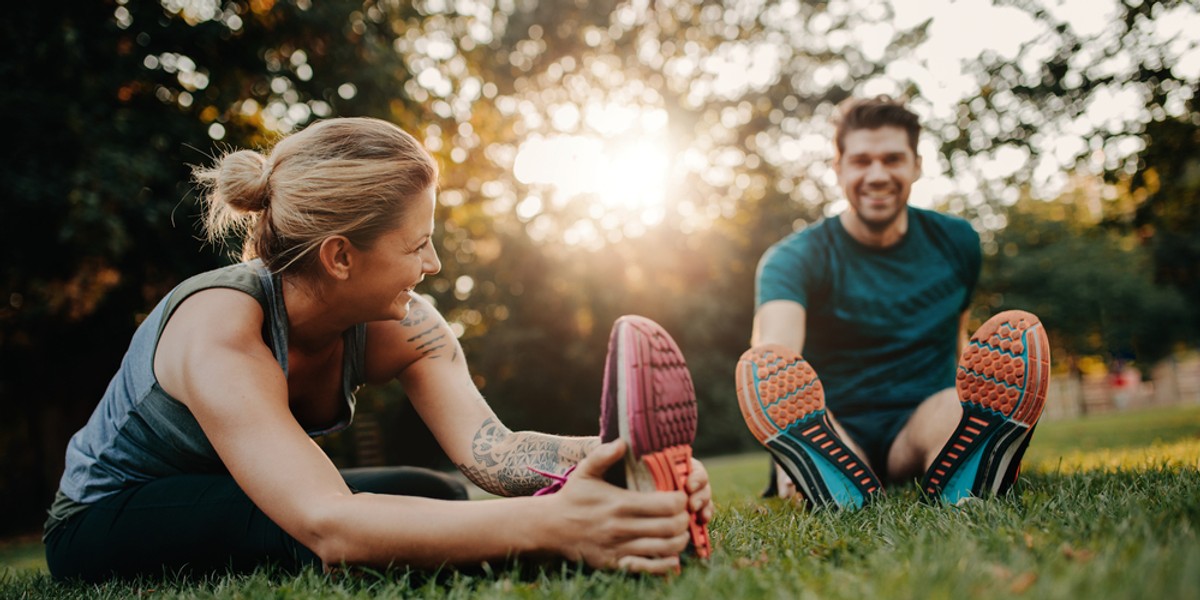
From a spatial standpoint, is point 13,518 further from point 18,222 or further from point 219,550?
point 219,550

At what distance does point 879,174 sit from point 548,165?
15656 mm

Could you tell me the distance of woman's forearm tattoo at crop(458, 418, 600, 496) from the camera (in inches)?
86.2

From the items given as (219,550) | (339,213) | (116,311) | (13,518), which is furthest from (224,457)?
(13,518)

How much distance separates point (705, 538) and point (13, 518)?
16.1m

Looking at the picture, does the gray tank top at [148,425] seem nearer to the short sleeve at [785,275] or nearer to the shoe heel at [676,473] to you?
the shoe heel at [676,473]

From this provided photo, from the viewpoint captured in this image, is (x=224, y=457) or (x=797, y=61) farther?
(x=797, y=61)

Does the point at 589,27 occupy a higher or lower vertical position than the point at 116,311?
higher

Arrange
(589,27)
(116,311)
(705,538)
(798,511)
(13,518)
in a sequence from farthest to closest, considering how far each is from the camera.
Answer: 1. (589,27)
2. (13,518)
3. (116,311)
4. (798,511)
5. (705,538)

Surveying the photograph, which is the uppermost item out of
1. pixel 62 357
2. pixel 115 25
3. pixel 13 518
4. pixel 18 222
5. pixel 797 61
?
pixel 797 61

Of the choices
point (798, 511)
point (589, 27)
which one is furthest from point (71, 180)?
point (589, 27)

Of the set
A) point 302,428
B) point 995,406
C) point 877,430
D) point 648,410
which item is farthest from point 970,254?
point 302,428

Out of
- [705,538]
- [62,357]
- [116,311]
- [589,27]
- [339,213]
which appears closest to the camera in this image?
[705,538]

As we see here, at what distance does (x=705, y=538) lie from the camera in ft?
5.90

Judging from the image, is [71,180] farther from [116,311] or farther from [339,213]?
[339,213]
